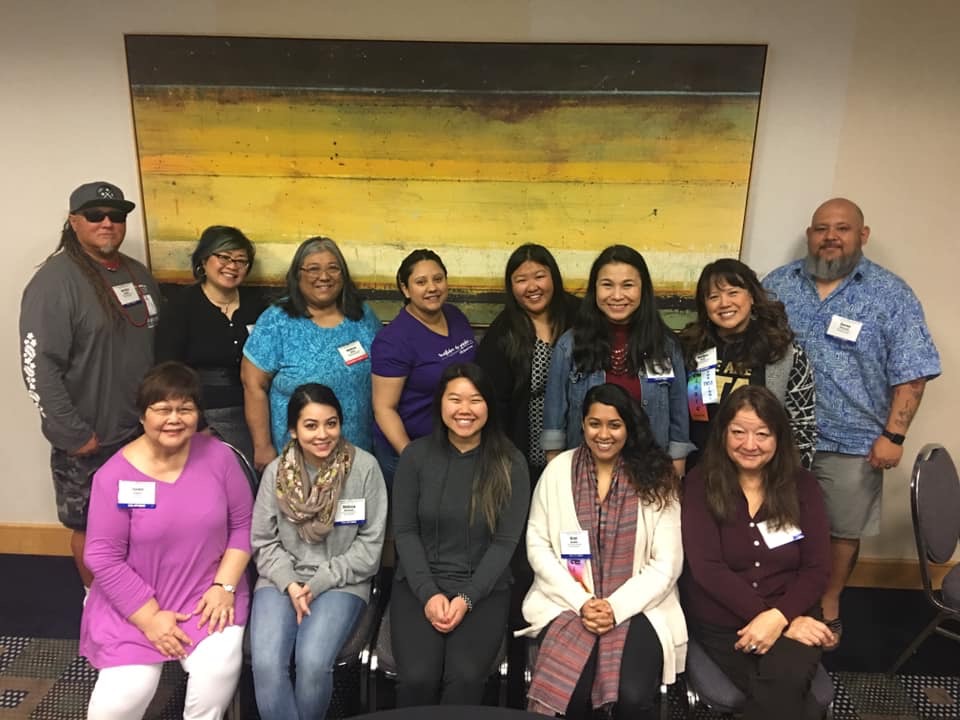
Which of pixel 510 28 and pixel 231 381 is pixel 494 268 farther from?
pixel 231 381

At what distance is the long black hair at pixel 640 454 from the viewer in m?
2.12

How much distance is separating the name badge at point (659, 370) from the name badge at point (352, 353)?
1112mm

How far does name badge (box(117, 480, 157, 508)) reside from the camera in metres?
1.97

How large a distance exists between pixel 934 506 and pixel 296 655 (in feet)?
7.85

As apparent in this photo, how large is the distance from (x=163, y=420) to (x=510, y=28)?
2.07 m

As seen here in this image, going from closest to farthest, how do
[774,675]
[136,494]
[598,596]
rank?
[774,675], [136,494], [598,596]

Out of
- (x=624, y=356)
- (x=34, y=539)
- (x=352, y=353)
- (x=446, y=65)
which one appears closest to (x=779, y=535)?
(x=624, y=356)

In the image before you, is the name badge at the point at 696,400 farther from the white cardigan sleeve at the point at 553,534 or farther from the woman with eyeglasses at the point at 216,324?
the woman with eyeglasses at the point at 216,324

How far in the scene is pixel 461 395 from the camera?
2129 millimetres

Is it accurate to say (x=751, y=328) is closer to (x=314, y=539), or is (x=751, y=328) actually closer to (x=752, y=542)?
(x=752, y=542)

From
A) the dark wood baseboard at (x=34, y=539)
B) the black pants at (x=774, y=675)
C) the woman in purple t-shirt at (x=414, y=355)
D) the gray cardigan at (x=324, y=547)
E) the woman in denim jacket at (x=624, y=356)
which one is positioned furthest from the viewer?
the dark wood baseboard at (x=34, y=539)

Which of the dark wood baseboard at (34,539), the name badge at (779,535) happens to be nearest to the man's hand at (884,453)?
the name badge at (779,535)

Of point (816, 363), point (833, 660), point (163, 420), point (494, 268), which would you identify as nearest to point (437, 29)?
point (494, 268)

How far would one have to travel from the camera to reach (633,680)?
6.27 ft
